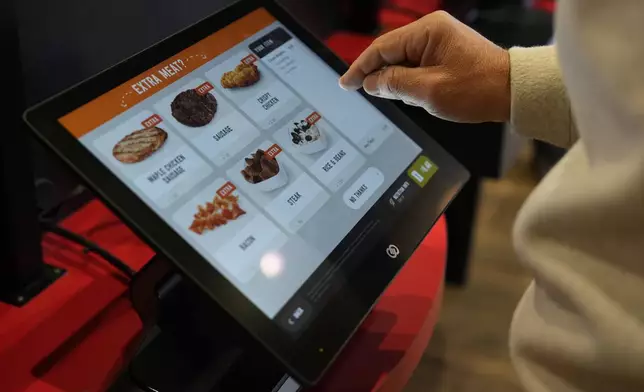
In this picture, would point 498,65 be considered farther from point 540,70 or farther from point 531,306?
point 531,306

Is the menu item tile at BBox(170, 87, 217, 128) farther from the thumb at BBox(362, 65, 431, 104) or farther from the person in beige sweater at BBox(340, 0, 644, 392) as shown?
the person in beige sweater at BBox(340, 0, 644, 392)

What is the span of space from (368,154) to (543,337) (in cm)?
27

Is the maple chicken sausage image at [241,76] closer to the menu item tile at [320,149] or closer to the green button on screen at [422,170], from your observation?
the menu item tile at [320,149]

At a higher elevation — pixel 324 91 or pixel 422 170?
pixel 324 91

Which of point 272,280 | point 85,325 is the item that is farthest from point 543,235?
point 85,325

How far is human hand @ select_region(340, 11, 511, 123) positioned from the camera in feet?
2.07

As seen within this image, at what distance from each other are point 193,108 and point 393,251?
211 mm

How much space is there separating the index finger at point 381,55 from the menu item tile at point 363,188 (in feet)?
0.30

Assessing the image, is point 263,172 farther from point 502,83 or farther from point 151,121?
point 502,83

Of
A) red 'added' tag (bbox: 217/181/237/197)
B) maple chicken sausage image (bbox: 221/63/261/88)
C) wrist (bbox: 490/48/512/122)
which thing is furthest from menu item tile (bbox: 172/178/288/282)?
wrist (bbox: 490/48/512/122)

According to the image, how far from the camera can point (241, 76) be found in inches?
24.9

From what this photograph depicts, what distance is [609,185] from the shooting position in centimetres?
38

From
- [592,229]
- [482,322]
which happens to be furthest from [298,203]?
[482,322]

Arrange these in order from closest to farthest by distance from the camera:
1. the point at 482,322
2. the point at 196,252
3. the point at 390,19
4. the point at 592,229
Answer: the point at 592,229
the point at 196,252
the point at 390,19
the point at 482,322
